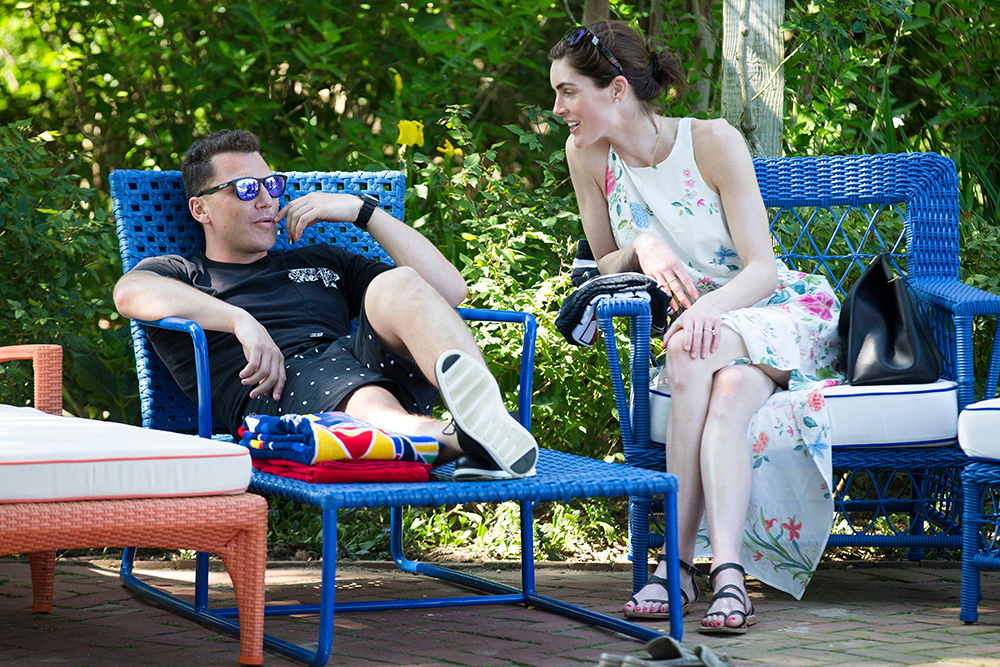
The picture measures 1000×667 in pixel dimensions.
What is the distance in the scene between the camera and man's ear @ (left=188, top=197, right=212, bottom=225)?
3.22 metres

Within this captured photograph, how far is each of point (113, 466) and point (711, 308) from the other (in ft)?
5.01

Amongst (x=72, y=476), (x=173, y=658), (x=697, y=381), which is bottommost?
(x=173, y=658)

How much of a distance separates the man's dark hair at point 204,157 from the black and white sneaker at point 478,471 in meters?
1.26

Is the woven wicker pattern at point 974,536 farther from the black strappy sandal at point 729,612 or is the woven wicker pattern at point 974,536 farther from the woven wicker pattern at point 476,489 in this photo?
the woven wicker pattern at point 476,489

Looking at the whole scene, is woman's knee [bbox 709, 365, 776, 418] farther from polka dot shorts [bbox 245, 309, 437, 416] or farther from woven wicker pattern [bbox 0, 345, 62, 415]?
woven wicker pattern [bbox 0, 345, 62, 415]

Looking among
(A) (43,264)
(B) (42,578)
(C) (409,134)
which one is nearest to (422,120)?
(C) (409,134)

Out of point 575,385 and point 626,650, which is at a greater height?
point 575,385

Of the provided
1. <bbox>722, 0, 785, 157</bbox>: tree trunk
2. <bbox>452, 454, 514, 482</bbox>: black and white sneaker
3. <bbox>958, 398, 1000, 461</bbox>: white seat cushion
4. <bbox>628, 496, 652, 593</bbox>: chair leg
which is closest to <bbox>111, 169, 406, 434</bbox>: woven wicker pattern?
<bbox>452, 454, 514, 482</bbox>: black and white sneaker

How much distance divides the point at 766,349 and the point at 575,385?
40.3 inches

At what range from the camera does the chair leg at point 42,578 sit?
9.46 ft

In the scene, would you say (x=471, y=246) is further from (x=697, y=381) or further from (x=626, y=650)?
(x=626, y=650)

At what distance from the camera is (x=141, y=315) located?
2.88 m

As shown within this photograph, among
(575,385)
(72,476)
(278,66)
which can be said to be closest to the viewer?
(72,476)

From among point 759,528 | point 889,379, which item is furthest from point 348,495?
point 889,379
